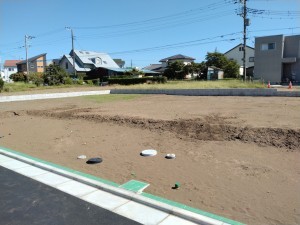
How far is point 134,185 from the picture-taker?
3.79m

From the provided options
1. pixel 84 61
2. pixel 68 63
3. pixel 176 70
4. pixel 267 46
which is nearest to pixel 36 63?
pixel 68 63

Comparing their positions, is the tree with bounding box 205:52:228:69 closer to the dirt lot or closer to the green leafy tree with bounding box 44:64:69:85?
the green leafy tree with bounding box 44:64:69:85

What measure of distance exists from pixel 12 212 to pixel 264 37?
29872 mm

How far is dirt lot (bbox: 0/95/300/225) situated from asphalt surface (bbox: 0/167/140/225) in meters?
0.88

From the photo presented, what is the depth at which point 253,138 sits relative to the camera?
562 cm

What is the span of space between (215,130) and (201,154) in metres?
1.54

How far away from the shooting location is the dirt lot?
10.9 ft

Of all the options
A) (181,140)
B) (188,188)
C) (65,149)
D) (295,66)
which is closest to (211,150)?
(181,140)

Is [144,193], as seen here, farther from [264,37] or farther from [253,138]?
[264,37]

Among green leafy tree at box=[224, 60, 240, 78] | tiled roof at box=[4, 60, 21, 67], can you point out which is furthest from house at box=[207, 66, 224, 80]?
tiled roof at box=[4, 60, 21, 67]

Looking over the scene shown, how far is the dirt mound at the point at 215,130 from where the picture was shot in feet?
17.7

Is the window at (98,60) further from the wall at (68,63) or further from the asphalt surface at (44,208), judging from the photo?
the asphalt surface at (44,208)

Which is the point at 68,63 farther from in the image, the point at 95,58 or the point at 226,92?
the point at 226,92

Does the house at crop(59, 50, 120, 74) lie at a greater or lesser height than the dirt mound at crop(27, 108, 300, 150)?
greater
